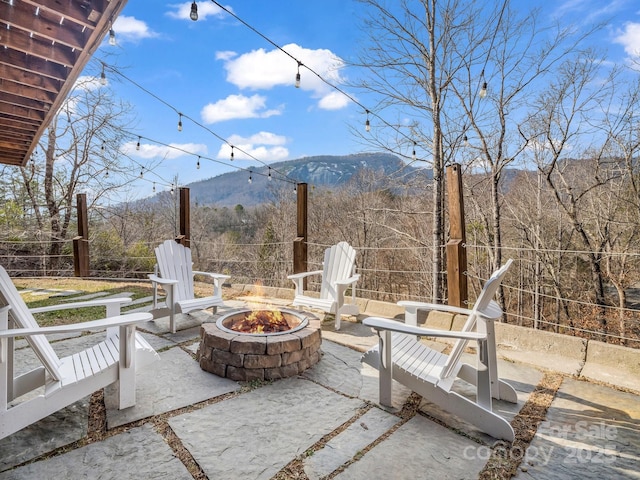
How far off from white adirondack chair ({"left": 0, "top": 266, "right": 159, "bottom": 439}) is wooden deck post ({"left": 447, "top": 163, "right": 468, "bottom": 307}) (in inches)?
108

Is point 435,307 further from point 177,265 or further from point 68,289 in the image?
point 68,289

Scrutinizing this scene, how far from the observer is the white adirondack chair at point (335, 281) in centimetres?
344

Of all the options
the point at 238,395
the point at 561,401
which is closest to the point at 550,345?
the point at 561,401

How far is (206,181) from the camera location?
2642cm

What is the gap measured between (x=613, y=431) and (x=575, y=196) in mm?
7239

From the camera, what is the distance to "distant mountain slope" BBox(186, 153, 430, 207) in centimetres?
630

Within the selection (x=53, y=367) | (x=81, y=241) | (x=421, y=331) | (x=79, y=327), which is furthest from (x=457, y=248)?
(x=81, y=241)

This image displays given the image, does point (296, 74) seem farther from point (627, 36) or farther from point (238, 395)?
point (627, 36)

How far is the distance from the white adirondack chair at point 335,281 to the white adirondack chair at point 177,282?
0.86m

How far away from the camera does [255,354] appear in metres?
2.25

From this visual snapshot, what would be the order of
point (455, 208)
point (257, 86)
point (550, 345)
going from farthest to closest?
1. point (257, 86)
2. point (455, 208)
3. point (550, 345)

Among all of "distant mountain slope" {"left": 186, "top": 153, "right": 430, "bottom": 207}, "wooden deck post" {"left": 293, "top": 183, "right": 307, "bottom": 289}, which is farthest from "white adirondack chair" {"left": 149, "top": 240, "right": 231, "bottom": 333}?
"distant mountain slope" {"left": 186, "top": 153, "right": 430, "bottom": 207}

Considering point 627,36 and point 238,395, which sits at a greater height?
point 627,36

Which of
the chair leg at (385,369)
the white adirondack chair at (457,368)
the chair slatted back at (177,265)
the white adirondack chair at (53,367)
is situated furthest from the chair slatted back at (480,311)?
the chair slatted back at (177,265)
